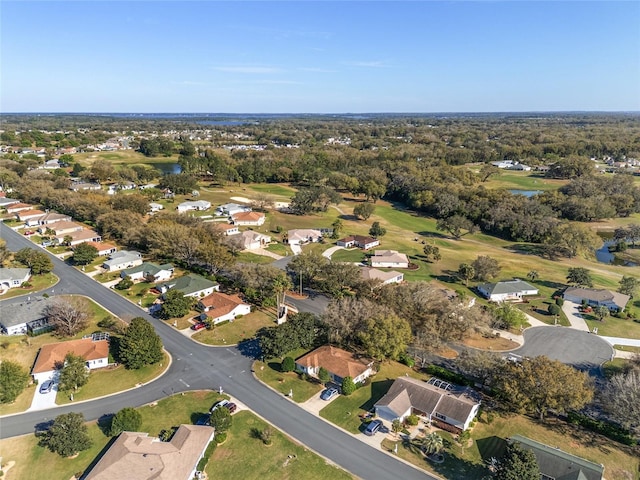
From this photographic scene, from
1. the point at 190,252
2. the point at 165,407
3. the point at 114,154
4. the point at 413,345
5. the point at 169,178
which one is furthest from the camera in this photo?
the point at 114,154

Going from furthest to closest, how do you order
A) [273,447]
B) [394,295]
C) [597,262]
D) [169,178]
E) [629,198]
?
[169,178], [629,198], [597,262], [394,295], [273,447]

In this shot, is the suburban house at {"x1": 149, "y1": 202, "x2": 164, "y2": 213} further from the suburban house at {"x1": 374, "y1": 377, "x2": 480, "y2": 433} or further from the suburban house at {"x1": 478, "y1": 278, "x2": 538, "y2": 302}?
the suburban house at {"x1": 374, "y1": 377, "x2": 480, "y2": 433}

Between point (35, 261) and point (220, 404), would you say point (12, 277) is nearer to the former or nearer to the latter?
point (35, 261)

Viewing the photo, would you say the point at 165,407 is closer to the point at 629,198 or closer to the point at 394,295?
the point at 394,295

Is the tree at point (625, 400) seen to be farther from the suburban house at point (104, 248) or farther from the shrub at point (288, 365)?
the suburban house at point (104, 248)

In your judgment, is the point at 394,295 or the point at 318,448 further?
the point at 394,295

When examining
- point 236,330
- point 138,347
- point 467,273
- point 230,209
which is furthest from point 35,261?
point 467,273

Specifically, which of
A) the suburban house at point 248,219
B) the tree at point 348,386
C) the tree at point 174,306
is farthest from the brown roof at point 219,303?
the suburban house at point 248,219

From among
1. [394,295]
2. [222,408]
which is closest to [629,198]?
[394,295]
